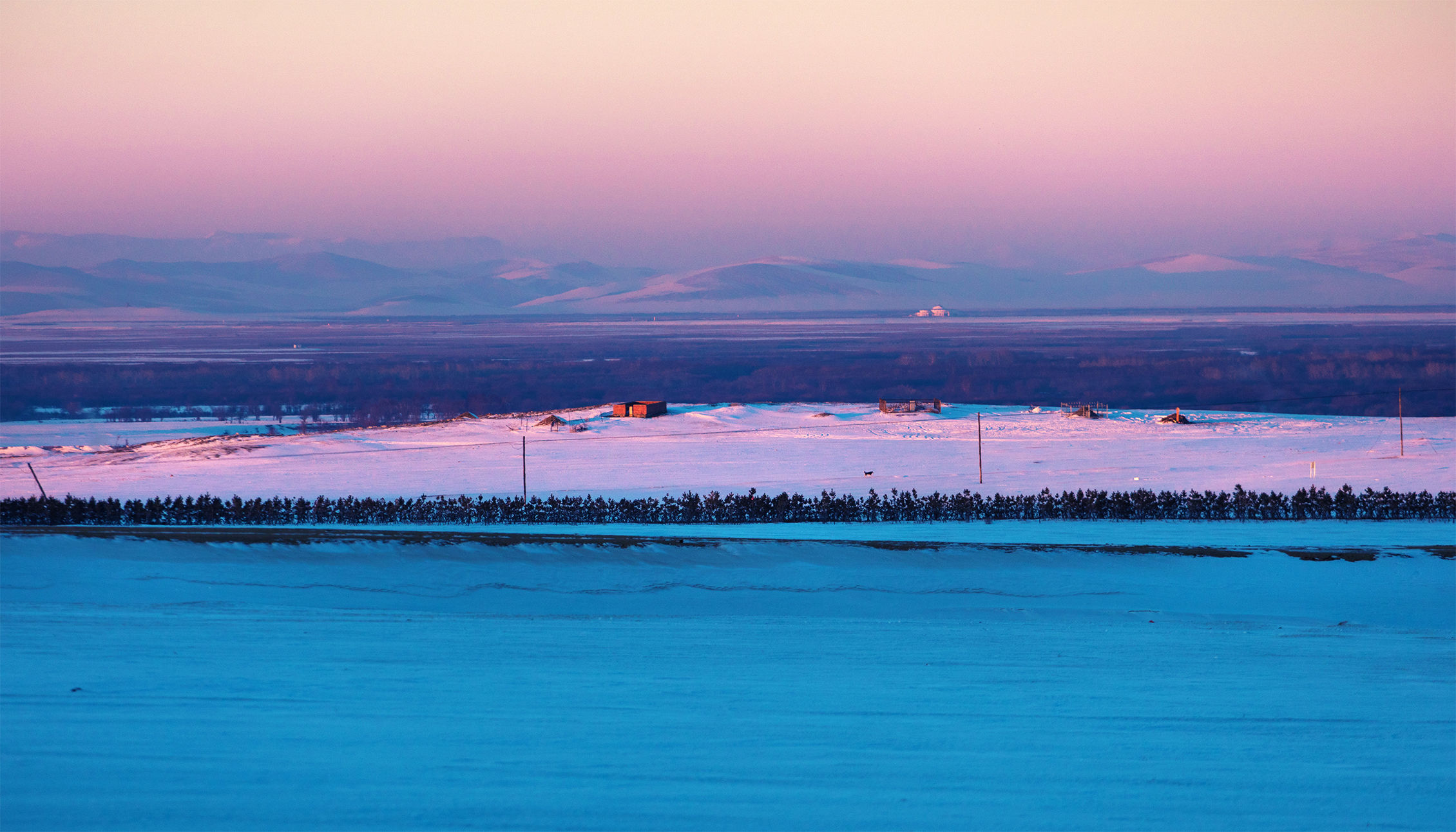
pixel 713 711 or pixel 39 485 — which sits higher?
pixel 39 485

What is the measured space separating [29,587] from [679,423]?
2615 cm

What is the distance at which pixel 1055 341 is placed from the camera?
102125mm

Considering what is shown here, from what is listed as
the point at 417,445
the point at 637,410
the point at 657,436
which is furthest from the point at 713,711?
the point at 637,410

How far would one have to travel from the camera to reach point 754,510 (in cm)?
1758

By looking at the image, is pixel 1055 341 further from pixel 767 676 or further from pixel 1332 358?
pixel 767 676

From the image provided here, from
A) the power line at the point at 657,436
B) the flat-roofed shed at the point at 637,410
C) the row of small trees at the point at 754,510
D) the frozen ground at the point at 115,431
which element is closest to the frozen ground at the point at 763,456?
the power line at the point at 657,436

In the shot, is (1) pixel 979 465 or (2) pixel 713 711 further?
(1) pixel 979 465

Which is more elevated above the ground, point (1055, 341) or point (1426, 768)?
point (1055, 341)

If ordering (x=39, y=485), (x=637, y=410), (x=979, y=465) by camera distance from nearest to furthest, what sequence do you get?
(x=39, y=485) < (x=979, y=465) < (x=637, y=410)

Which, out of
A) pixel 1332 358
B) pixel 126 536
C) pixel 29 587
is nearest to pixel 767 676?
pixel 29 587

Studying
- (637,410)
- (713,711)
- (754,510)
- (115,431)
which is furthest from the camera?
(115,431)

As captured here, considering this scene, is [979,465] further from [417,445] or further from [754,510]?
[417,445]

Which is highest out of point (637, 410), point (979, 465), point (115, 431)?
point (637, 410)

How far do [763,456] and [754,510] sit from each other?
11504 millimetres
